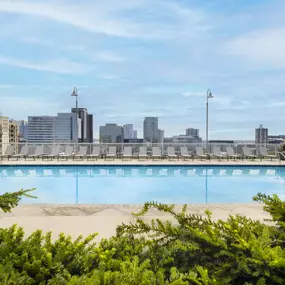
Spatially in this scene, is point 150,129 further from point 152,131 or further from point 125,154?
point 125,154

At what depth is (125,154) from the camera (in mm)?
15383

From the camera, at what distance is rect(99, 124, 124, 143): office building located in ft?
60.3

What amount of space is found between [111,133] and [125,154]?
14.4 ft

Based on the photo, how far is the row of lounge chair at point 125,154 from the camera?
15.1 m

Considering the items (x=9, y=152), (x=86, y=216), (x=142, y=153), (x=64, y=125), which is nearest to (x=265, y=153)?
(x=142, y=153)

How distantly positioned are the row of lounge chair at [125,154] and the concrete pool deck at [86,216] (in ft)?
32.4

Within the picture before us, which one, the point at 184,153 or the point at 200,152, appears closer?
the point at 184,153

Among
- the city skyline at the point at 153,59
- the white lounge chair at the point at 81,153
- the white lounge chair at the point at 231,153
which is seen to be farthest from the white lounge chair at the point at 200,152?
the white lounge chair at the point at 81,153

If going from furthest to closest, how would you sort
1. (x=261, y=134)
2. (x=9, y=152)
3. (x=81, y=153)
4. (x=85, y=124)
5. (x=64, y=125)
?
(x=64, y=125) → (x=85, y=124) → (x=261, y=134) → (x=81, y=153) → (x=9, y=152)

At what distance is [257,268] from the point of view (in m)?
1.29

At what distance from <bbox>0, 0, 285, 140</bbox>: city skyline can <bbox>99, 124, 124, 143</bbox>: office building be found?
153cm

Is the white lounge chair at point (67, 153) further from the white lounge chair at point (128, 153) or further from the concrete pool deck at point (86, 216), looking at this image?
the concrete pool deck at point (86, 216)

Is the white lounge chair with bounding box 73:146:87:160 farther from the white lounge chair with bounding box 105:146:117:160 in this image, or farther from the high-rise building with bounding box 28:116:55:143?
the high-rise building with bounding box 28:116:55:143

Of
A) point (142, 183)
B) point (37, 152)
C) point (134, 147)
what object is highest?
point (134, 147)
